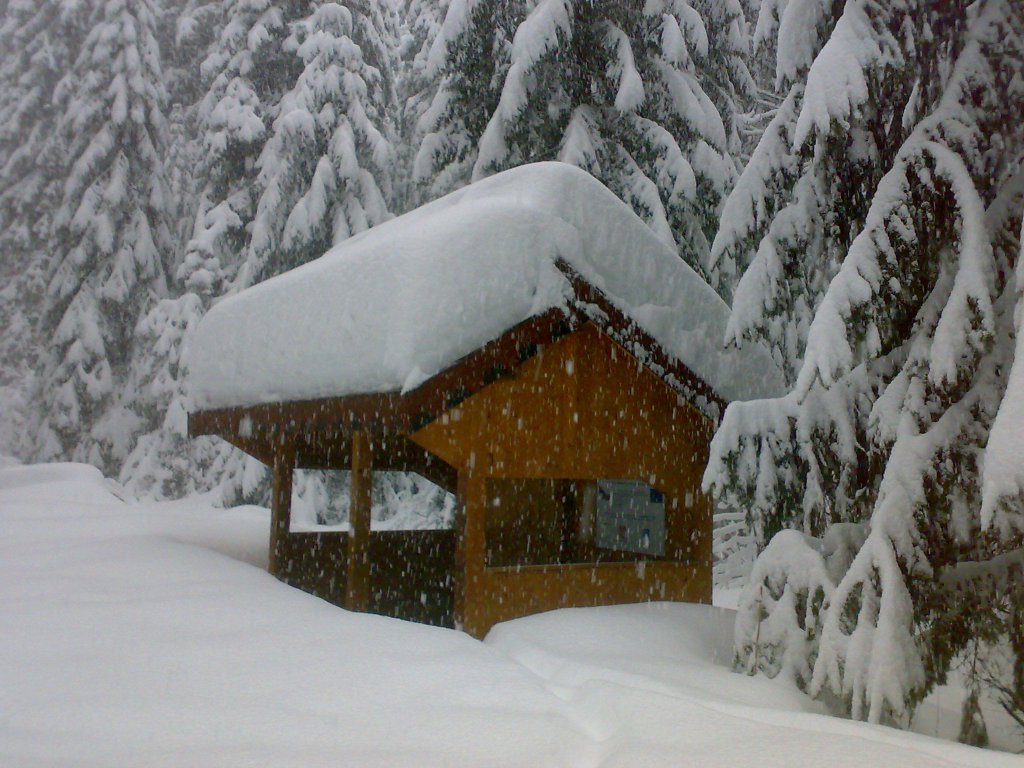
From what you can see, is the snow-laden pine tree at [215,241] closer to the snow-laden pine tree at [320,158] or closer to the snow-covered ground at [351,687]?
the snow-laden pine tree at [320,158]

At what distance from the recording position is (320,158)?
50.6ft

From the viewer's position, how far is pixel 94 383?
18453 mm

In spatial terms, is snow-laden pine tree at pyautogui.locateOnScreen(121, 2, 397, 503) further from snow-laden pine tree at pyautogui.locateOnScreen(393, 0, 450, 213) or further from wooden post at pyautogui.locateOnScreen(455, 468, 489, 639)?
wooden post at pyautogui.locateOnScreen(455, 468, 489, 639)

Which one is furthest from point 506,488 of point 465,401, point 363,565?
point 465,401

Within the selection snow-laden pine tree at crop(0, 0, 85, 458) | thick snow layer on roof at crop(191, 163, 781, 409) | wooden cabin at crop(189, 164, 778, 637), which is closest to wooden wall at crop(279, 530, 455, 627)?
wooden cabin at crop(189, 164, 778, 637)

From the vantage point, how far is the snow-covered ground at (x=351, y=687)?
3143 millimetres

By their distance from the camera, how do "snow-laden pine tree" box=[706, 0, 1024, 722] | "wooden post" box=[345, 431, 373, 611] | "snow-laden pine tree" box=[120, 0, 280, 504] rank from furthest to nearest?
"snow-laden pine tree" box=[120, 0, 280, 504] → "wooden post" box=[345, 431, 373, 611] → "snow-laden pine tree" box=[706, 0, 1024, 722]

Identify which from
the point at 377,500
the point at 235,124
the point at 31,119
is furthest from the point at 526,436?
the point at 31,119

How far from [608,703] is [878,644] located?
1349 millimetres

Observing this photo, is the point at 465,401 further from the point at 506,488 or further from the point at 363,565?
the point at 506,488

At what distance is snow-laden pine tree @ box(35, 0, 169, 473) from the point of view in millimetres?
18562

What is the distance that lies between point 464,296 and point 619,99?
753 centimetres

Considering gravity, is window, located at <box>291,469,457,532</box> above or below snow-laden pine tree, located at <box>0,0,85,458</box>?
below

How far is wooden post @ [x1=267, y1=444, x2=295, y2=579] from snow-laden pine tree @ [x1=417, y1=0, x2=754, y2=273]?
6069mm
